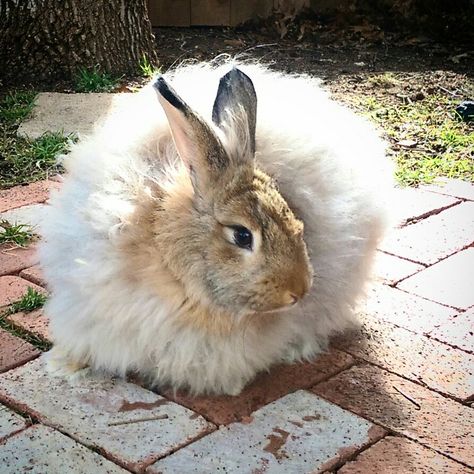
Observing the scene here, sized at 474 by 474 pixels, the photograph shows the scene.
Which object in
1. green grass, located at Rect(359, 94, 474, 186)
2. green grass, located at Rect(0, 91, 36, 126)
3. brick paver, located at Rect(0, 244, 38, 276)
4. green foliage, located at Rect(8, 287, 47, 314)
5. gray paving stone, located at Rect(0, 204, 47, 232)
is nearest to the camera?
green foliage, located at Rect(8, 287, 47, 314)

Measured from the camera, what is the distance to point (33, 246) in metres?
3.77

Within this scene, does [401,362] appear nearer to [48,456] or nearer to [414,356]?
[414,356]

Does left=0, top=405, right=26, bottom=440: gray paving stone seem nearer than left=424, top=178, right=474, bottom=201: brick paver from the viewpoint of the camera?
Yes

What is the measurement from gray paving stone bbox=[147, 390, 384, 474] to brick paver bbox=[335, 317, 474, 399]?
37 cm

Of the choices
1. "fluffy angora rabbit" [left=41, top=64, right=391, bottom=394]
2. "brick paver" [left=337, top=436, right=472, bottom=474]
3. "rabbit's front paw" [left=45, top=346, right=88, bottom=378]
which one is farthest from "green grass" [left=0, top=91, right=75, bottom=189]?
"brick paver" [left=337, top=436, right=472, bottom=474]

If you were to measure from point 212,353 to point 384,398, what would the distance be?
23.1 inches

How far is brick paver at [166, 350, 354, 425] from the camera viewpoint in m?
2.66

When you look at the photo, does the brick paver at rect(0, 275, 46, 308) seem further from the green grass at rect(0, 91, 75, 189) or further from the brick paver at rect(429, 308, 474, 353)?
the brick paver at rect(429, 308, 474, 353)

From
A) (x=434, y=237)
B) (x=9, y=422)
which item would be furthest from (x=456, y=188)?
(x=9, y=422)

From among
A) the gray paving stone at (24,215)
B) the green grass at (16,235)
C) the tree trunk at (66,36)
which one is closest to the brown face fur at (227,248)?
the green grass at (16,235)

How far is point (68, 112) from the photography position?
5.32 meters

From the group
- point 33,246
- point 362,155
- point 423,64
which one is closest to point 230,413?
point 362,155

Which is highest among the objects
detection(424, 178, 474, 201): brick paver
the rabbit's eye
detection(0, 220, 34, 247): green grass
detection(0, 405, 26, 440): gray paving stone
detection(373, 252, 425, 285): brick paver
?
the rabbit's eye

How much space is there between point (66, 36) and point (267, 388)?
3.68 metres
